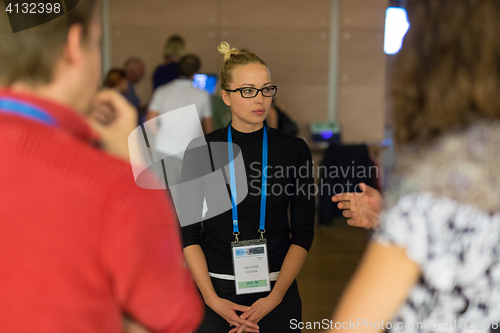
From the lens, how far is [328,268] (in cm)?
391

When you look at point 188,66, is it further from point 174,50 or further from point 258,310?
point 258,310

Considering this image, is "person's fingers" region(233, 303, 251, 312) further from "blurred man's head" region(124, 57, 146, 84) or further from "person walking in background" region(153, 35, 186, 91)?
"blurred man's head" region(124, 57, 146, 84)

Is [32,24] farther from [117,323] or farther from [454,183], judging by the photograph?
[454,183]

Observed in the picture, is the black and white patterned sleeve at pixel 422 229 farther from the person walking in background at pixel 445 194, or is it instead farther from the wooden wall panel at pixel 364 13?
the wooden wall panel at pixel 364 13

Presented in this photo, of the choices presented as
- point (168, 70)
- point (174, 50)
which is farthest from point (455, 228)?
point (174, 50)

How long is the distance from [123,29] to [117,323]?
5.86 meters

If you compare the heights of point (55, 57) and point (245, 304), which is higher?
point (55, 57)

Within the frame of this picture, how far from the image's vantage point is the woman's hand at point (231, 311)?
1.56 meters

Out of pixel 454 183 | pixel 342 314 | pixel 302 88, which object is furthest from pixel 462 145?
pixel 302 88

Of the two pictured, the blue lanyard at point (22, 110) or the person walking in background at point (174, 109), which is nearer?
the blue lanyard at point (22, 110)

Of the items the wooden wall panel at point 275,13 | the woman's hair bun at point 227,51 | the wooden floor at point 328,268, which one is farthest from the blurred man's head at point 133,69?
the woman's hair bun at point 227,51

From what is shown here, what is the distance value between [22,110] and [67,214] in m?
0.17

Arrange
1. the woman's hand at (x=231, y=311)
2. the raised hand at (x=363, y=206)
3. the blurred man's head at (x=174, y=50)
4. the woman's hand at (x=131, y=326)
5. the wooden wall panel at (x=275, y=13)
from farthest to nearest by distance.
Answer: the wooden wall panel at (x=275, y=13) < the blurred man's head at (x=174, y=50) < the woman's hand at (x=231, y=311) < the raised hand at (x=363, y=206) < the woman's hand at (x=131, y=326)

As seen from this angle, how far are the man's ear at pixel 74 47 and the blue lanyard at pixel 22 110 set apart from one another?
0.10 metres
